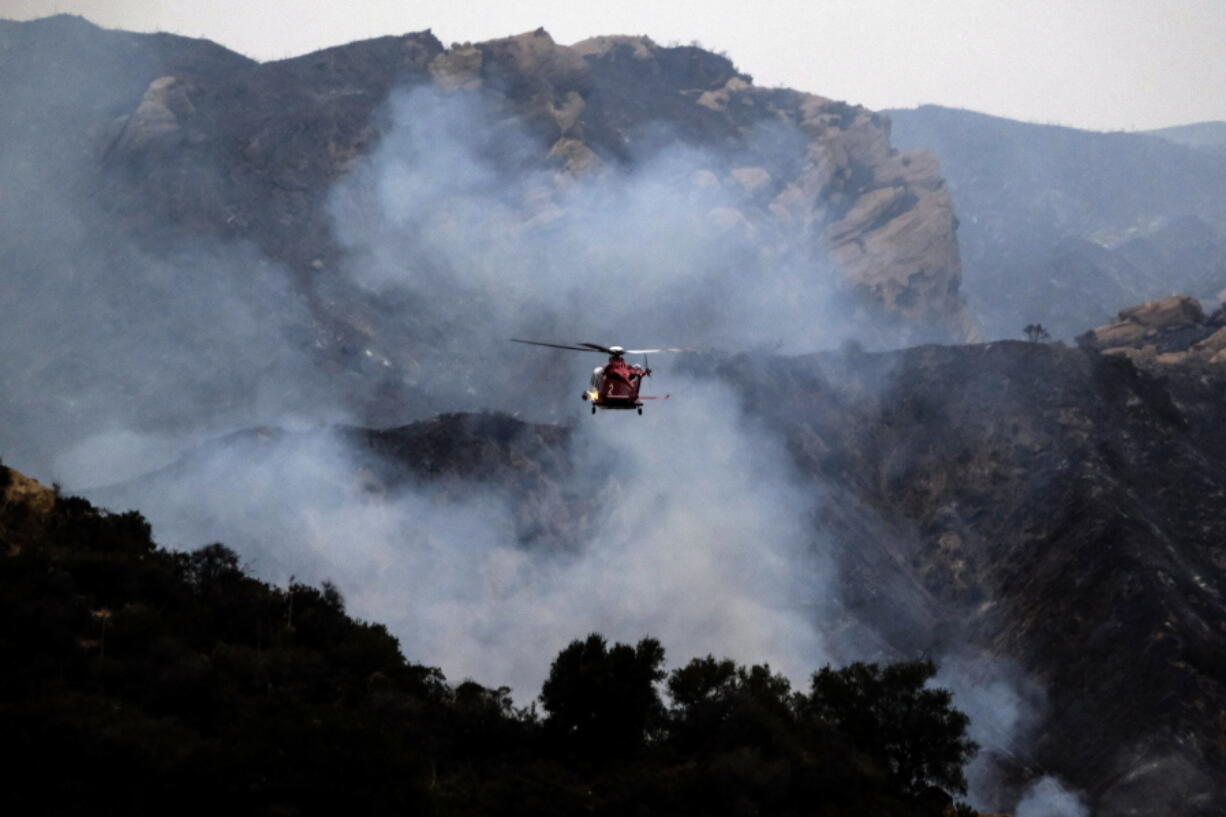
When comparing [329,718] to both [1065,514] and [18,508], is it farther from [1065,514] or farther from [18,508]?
[1065,514]

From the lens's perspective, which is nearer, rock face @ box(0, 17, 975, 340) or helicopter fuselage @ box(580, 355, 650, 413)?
helicopter fuselage @ box(580, 355, 650, 413)

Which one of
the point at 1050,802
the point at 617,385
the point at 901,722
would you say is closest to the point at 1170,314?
the point at 1050,802

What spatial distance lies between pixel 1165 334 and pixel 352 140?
9287 centimetres

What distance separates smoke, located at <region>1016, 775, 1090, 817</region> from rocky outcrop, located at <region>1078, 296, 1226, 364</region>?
243 ft

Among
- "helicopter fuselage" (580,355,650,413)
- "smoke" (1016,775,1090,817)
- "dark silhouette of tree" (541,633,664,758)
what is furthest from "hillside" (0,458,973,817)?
"smoke" (1016,775,1090,817)

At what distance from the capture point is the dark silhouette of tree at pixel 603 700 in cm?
4638

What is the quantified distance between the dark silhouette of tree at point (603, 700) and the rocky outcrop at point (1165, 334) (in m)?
103

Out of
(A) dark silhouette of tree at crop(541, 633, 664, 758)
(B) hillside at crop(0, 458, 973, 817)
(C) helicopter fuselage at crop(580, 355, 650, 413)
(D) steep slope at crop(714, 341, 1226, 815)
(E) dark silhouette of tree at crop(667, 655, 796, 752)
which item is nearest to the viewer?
(B) hillside at crop(0, 458, 973, 817)

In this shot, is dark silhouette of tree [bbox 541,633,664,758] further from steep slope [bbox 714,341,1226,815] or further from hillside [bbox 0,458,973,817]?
steep slope [bbox 714,341,1226,815]

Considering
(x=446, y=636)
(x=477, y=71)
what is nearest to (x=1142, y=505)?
(x=446, y=636)

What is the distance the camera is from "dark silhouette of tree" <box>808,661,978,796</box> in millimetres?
49469

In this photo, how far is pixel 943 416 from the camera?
11231 centimetres

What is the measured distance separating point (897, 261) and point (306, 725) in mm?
147460

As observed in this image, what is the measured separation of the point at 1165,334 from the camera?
149000 mm
